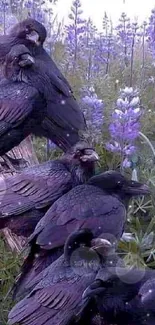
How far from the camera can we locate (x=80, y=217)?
3305mm

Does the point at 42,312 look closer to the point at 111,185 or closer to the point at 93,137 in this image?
the point at 111,185

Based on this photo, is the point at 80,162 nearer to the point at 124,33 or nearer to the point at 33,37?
the point at 33,37

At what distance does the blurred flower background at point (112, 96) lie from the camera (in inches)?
159

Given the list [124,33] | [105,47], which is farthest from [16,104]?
[105,47]

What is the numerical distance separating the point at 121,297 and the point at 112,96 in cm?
258

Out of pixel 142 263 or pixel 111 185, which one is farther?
pixel 142 263

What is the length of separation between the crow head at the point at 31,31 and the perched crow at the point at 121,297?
4.89 feet

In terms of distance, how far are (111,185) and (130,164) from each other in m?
1.00

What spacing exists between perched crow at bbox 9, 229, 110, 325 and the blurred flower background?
2.60 ft

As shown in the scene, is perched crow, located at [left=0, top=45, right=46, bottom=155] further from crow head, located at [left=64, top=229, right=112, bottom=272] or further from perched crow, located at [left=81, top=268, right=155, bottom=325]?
perched crow, located at [left=81, top=268, right=155, bottom=325]

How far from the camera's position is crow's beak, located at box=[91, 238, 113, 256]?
10.0ft

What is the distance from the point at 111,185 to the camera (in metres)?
3.47

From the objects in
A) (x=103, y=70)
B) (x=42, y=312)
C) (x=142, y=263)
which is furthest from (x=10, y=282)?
(x=103, y=70)

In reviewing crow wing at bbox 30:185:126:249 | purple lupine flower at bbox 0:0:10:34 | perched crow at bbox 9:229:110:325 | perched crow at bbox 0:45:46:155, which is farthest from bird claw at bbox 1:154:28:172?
purple lupine flower at bbox 0:0:10:34
